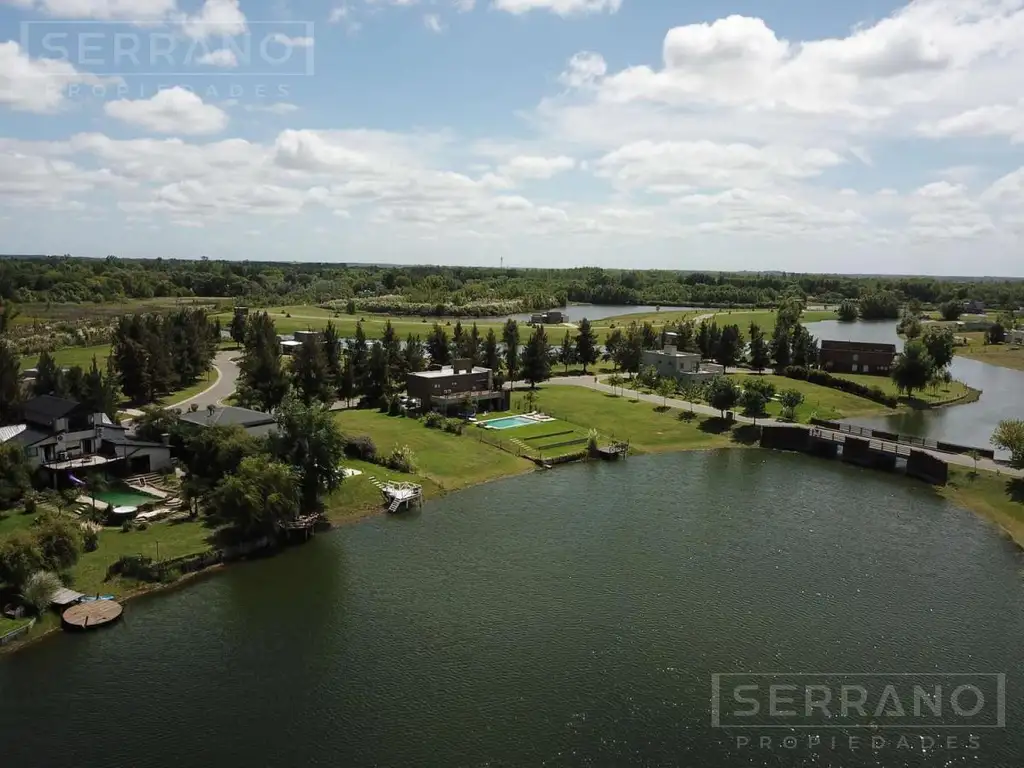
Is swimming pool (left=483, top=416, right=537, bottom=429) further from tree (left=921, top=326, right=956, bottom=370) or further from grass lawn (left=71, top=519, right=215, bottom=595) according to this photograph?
tree (left=921, top=326, right=956, bottom=370)

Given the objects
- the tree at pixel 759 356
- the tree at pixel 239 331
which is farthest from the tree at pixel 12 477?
the tree at pixel 759 356

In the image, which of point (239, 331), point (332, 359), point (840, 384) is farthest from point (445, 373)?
point (239, 331)

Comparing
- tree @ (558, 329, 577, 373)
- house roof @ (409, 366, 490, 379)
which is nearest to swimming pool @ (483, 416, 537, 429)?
house roof @ (409, 366, 490, 379)

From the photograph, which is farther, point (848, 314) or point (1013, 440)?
point (848, 314)

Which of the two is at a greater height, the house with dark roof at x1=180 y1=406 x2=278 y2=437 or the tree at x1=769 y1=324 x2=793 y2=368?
the tree at x1=769 y1=324 x2=793 y2=368

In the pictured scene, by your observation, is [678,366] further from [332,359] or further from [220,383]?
[220,383]

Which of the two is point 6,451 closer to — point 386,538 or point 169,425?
point 169,425

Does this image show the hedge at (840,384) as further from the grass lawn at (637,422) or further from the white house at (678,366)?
the grass lawn at (637,422)
